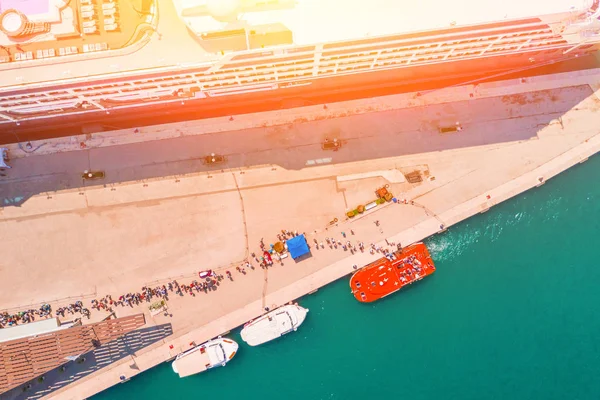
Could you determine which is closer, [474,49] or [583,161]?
[474,49]

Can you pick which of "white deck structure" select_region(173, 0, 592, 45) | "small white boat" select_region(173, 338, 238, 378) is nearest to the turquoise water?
"small white boat" select_region(173, 338, 238, 378)

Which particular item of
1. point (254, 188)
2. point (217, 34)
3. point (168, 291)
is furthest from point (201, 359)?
point (217, 34)

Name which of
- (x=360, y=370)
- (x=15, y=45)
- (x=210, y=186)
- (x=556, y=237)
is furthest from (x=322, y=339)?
(x=15, y=45)

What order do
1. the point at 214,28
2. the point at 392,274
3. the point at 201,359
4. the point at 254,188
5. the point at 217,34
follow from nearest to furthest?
1. the point at 214,28
2. the point at 217,34
3. the point at 201,359
4. the point at 392,274
5. the point at 254,188

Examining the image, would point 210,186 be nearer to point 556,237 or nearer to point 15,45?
point 15,45

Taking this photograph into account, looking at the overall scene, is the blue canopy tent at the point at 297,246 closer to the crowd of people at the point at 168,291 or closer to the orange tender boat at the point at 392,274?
the crowd of people at the point at 168,291

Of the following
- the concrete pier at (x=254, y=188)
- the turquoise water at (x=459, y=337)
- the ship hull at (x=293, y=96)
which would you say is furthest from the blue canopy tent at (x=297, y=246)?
the ship hull at (x=293, y=96)

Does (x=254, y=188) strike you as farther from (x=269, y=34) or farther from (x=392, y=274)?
(x=269, y=34)
